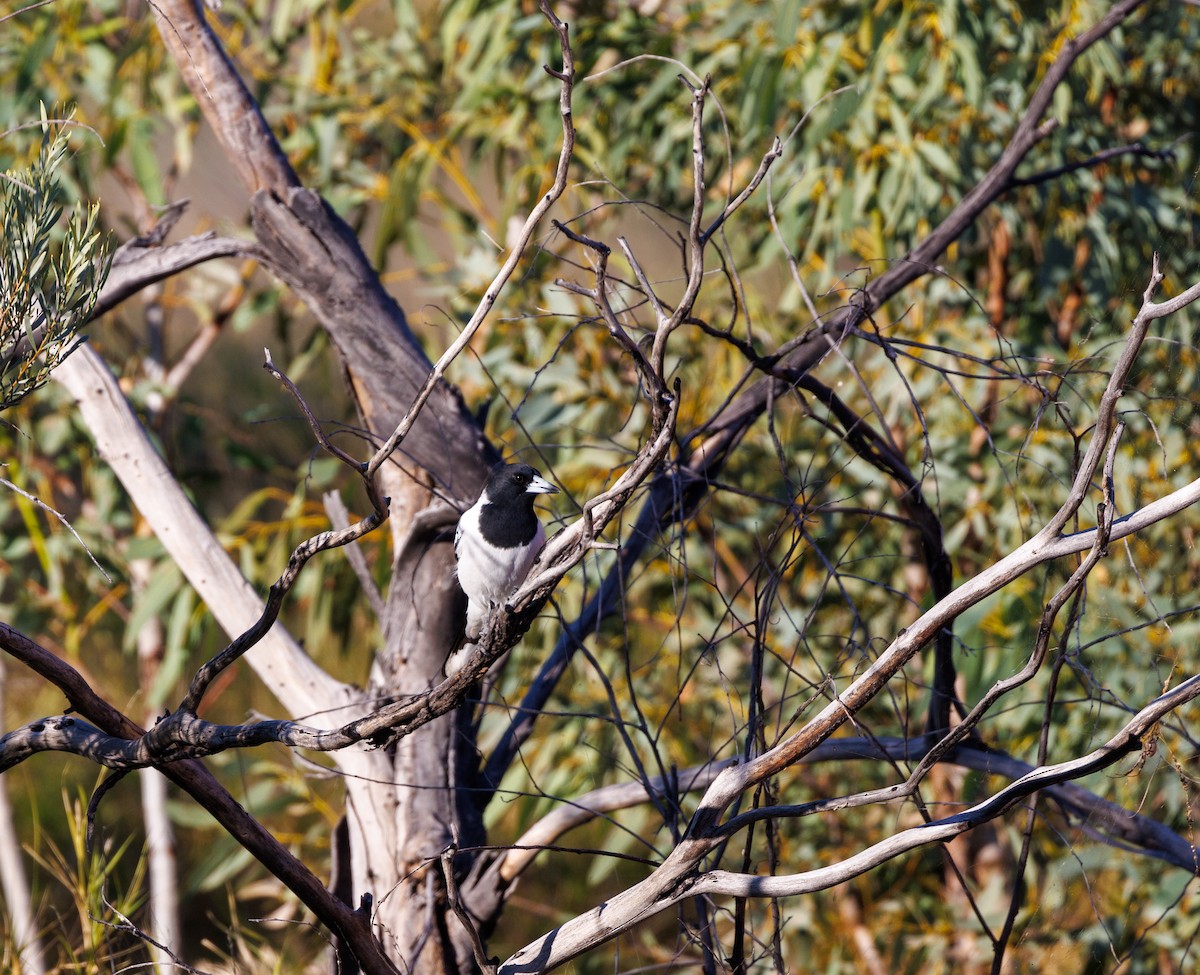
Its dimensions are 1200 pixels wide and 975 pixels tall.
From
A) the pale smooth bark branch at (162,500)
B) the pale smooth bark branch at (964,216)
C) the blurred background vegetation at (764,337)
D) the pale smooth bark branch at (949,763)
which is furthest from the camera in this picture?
the blurred background vegetation at (764,337)

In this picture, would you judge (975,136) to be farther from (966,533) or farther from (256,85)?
(256,85)

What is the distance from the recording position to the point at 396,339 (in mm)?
1581

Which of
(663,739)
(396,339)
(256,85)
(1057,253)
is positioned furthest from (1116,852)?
(256,85)

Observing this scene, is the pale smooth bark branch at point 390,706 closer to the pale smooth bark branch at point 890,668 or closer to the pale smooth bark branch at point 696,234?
the pale smooth bark branch at point 696,234

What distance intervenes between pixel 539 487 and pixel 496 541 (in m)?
0.10

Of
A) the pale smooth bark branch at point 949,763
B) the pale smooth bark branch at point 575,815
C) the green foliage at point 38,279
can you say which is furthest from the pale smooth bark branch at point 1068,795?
the green foliage at point 38,279

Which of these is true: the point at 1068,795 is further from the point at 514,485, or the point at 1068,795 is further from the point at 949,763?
the point at 514,485

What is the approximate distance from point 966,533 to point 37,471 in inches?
83.0

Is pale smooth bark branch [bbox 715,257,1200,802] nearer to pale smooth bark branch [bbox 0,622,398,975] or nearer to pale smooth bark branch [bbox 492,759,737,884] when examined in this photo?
pale smooth bark branch [bbox 0,622,398,975]

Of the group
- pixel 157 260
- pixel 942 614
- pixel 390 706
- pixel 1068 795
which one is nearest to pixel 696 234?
pixel 942 614

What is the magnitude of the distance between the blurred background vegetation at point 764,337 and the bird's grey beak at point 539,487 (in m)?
0.25

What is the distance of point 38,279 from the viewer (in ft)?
3.14

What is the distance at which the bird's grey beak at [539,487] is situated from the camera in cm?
162

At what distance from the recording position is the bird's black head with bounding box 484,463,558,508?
1.58 m
